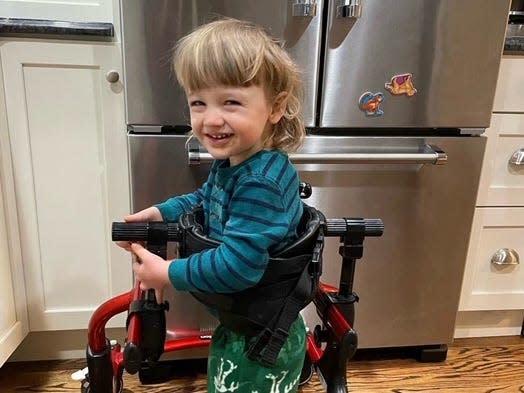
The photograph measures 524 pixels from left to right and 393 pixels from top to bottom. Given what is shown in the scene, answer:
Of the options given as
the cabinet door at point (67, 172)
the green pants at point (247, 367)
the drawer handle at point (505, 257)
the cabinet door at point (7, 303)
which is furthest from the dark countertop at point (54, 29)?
the drawer handle at point (505, 257)

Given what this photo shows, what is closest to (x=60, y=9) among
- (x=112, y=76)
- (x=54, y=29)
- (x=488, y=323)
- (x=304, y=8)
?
(x=54, y=29)

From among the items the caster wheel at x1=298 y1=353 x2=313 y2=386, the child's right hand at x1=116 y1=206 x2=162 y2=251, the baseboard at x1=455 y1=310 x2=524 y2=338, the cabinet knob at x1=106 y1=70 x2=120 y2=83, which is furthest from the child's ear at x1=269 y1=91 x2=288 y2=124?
the baseboard at x1=455 y1=310 x2=524 y2=338

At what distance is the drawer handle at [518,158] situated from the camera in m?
1.26

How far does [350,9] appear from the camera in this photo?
39.2 inches

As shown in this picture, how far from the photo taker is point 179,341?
3.71 feet

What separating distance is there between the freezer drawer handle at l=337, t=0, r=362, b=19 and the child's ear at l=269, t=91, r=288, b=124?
1.31 feet

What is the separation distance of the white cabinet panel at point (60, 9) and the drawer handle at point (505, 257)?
3.67ft

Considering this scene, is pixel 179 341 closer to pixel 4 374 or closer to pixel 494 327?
pixel 4 374

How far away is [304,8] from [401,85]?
0.87ft

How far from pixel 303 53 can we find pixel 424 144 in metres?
0.34

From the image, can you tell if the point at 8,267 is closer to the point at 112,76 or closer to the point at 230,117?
the point at 112,76

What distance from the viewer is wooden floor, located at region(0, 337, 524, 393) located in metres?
1.23

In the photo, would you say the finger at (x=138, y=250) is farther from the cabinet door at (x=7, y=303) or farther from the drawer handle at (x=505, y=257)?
the drawer handle at (x=505, y=257)

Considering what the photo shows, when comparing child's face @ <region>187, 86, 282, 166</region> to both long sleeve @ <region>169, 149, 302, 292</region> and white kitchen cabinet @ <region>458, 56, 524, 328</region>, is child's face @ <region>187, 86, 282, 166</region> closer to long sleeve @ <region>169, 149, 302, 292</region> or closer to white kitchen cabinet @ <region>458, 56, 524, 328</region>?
long sleeve @ <region>169, 149, 302, 292</region>
